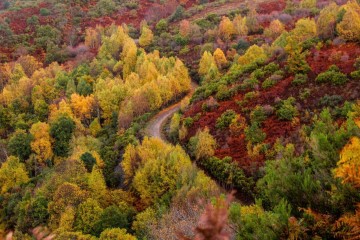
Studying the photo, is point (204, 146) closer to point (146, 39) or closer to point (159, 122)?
point (159, 122)

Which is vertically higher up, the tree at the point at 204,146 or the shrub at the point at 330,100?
the shrub at the point at 330,100

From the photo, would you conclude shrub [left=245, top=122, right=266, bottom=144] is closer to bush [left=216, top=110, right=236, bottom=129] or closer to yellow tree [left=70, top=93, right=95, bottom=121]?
bush [left=216, top=110, right=236, bottom=129]

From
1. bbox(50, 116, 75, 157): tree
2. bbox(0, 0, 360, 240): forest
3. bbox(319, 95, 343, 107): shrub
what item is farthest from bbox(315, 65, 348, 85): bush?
bbox(50, 116, 75, 157): tree

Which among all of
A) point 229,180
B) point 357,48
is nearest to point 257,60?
point 357,48

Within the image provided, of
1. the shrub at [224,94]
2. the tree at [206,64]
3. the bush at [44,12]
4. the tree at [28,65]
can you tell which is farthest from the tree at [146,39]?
the shrub at [224,94]

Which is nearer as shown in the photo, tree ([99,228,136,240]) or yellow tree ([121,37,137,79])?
tree ([99,228,136,240])

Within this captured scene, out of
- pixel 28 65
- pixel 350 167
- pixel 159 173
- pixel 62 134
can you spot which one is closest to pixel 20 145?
pixel 62 134

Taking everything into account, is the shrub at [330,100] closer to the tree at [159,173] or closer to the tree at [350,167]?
the tree at [159,173]

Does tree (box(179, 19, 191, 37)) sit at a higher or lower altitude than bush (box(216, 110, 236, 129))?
higher
